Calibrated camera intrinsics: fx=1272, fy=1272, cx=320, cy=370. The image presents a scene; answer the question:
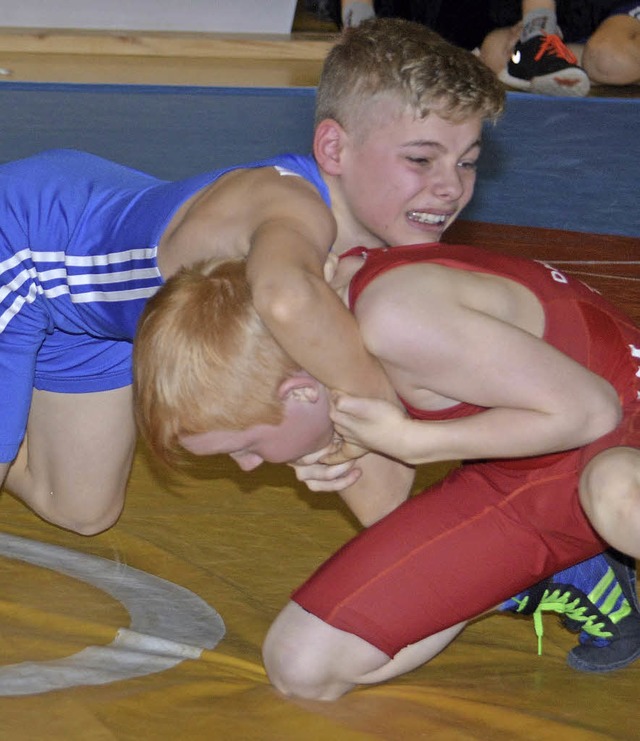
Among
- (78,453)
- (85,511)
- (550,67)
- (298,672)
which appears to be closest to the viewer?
(298,672)

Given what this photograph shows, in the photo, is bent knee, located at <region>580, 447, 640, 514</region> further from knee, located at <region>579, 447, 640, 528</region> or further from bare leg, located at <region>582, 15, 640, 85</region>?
bare leg, located at <region>582, 15, 640, 85</region>

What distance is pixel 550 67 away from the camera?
305 inches

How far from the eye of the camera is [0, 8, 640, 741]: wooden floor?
1.80m

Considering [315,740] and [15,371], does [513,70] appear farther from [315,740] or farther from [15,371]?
Answer: [315,740]

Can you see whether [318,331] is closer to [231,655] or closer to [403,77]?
[231,655]

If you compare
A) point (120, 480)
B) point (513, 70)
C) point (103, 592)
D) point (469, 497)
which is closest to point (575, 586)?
point (469, 497)

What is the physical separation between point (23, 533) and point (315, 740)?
3.61 feet

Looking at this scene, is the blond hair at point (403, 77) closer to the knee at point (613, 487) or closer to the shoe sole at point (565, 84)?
the knee at point (613, 487)

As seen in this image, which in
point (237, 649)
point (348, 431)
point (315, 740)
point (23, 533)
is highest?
point (348, 431)

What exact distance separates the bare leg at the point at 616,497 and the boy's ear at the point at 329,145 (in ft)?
3.00

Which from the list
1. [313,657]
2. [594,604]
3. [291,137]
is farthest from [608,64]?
[313,657]

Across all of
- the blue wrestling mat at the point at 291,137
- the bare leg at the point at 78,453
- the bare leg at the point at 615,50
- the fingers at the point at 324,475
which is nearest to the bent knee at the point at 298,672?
the fingers at the point at 324,475

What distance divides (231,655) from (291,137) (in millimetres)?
4324

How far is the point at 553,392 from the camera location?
1832mm
